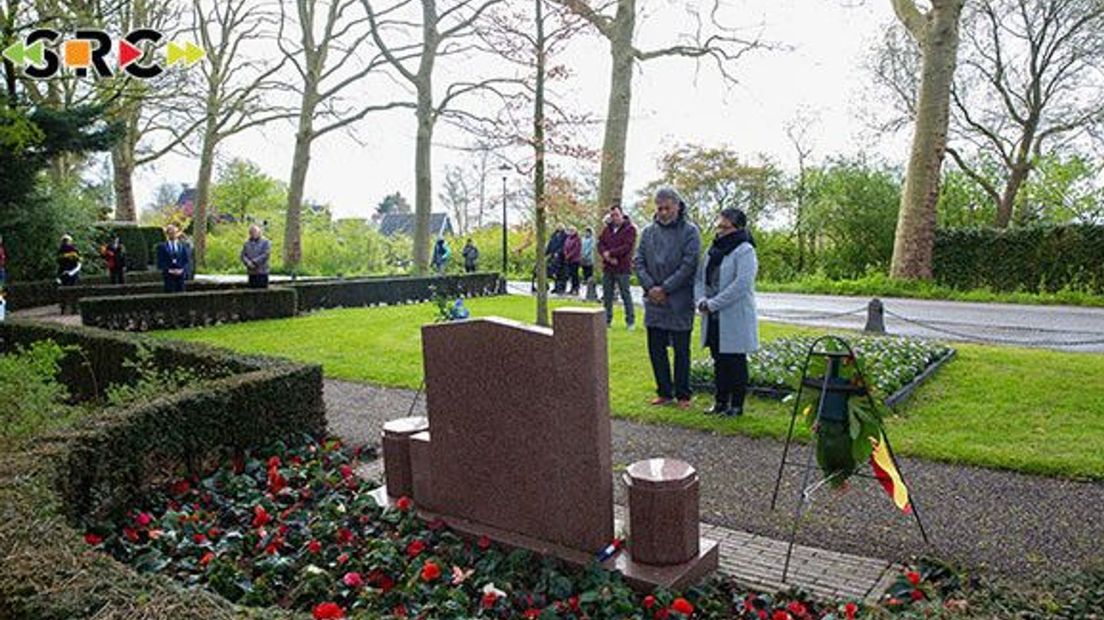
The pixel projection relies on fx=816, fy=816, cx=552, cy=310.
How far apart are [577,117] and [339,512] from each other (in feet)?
28.4

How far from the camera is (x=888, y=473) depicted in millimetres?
4312

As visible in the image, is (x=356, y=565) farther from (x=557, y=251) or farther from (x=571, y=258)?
(x=557, y=251)

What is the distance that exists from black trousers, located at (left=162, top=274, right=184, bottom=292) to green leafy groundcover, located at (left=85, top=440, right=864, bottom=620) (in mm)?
11965

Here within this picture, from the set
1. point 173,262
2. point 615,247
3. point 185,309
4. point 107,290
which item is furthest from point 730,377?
point 107,290

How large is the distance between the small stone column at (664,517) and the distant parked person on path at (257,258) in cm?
1415

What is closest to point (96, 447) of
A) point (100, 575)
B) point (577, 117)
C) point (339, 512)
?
point (339, 512)

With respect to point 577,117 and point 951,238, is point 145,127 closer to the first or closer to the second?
point 577,117

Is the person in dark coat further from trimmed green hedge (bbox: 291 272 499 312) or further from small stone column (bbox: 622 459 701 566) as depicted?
small stone column (bbox: 622 459 701 566)

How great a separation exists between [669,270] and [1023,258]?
17435mm

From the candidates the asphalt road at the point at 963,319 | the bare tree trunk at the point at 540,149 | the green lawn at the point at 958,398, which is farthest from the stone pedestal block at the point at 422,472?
the asphalt road at the point at 963,319

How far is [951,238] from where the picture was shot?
2167cm

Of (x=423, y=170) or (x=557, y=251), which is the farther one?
(x=423, y=170)

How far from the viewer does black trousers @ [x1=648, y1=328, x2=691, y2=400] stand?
7.54 metres

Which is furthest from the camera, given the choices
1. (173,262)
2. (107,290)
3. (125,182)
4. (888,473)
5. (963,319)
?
(125,182)
